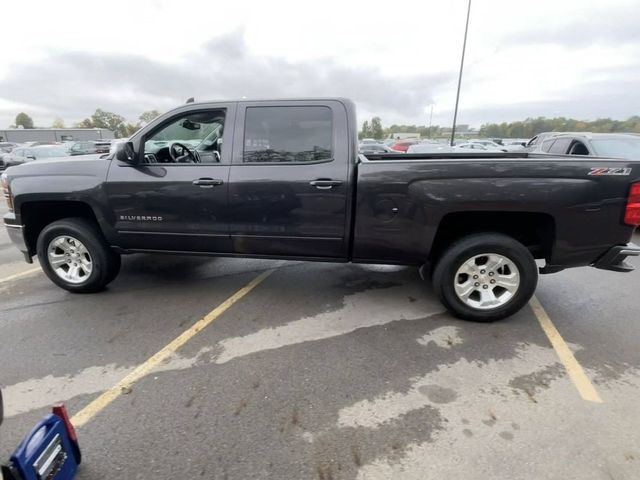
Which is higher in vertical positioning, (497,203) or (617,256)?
(497,203)

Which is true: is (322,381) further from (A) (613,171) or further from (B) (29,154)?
(B) (29,154)

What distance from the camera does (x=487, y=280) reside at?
11.8 feet

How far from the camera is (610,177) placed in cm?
318

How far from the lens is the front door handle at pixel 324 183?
11.6ft

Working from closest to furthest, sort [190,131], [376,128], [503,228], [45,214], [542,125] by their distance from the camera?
1. [503,228]
2. [190,131]
3. [45,214]
4. [542,125]
5. [376,128]

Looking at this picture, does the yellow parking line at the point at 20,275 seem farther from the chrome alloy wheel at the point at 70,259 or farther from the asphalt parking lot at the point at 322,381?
the chrome alloy wheel at the point at 70,259

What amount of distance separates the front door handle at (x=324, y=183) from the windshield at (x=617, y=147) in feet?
19.9

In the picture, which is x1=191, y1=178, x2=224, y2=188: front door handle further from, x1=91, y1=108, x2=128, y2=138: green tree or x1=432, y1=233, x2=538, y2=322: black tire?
x1=91, y1=108, x2=128, y2=138: green tree

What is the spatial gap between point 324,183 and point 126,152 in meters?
1.96

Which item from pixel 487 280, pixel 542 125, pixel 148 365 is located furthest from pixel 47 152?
pixel 542 125

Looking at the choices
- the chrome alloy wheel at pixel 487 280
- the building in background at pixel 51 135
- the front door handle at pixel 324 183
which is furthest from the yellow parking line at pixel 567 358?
the building in background at pixel 51 135

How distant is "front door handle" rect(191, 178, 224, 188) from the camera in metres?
3.72

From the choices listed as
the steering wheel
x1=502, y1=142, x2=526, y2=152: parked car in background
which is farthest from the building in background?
the steering wheel

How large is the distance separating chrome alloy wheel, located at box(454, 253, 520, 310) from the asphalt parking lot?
0.27 metres
